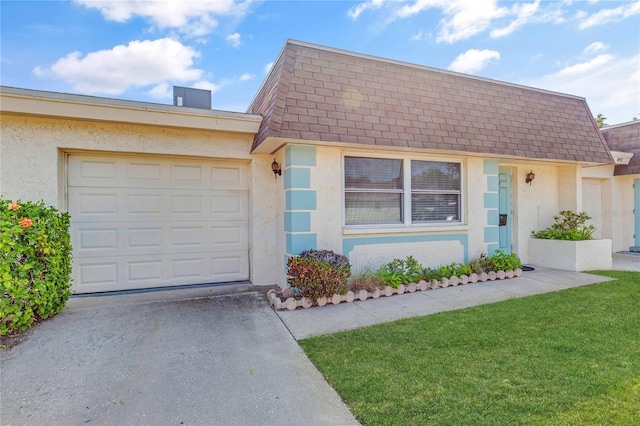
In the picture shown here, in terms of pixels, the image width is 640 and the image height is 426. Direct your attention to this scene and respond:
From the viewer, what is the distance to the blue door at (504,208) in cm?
771

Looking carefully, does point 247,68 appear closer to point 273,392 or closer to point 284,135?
point 284,135

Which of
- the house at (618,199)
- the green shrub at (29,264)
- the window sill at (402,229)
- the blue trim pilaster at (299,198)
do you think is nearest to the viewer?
the green shrub at (29,264)

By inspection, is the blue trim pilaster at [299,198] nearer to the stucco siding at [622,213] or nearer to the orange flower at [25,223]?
the orange flower at [25,223]

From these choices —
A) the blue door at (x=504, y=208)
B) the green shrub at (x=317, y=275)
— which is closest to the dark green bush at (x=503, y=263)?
the blue door at (x=504, y=208)

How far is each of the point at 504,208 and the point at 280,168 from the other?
226 inches

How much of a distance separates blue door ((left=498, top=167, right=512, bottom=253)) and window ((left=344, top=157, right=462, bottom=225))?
1.79 meters

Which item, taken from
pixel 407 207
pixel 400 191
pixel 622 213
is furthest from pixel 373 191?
pixel 622 213

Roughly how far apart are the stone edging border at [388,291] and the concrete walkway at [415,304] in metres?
0.10

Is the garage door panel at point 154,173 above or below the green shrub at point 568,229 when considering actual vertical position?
above

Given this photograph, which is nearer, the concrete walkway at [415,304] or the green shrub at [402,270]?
the concrete walkway at [415,304]

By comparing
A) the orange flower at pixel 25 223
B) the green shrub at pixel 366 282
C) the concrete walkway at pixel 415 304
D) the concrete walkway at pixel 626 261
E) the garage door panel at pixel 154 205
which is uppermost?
the garage door panel at pixel 154 205

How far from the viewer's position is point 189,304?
492 centimetres

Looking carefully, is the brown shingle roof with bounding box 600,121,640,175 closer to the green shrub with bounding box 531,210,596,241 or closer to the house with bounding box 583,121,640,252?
the house with bounding box 583,121,640,252

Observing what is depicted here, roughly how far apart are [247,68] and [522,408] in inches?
397
